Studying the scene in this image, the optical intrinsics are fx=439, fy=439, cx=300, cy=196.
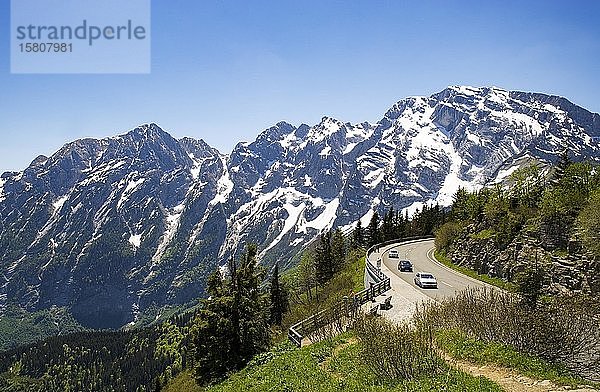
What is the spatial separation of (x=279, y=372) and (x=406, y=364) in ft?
20.5

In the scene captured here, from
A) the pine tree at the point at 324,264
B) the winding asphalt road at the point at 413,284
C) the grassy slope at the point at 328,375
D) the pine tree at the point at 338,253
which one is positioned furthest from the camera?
the pine tree at the point at 338,253

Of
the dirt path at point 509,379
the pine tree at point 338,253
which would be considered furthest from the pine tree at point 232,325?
the pine tree at point 338,253

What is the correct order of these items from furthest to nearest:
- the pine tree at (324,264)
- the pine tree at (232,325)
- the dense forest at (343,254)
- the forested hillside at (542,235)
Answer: the pine tree at (324,264) < the forested hillside at (542,235) < the dense forest at (343,254) < the pine tree at (232,325)

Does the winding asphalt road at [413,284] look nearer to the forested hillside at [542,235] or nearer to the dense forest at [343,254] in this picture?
the forested hillside at [542,235]

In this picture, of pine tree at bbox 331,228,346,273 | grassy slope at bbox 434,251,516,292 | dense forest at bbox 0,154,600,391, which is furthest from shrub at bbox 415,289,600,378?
pine tree at bbox 331,228,346,273

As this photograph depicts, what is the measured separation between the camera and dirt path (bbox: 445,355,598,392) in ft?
46.3

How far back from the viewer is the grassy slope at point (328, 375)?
1410cm

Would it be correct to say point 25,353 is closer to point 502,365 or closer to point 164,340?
point 164,340

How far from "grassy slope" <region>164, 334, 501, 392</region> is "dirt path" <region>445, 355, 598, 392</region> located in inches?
38.5

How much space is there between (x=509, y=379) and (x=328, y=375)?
640cm

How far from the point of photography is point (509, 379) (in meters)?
15.1

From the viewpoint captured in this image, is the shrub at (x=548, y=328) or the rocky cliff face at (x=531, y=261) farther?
the rocky cliff face at (x=531, y=261)

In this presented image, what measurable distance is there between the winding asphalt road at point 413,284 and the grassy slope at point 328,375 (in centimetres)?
629

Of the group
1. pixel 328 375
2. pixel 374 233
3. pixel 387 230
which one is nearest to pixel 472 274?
pixel 328 375
